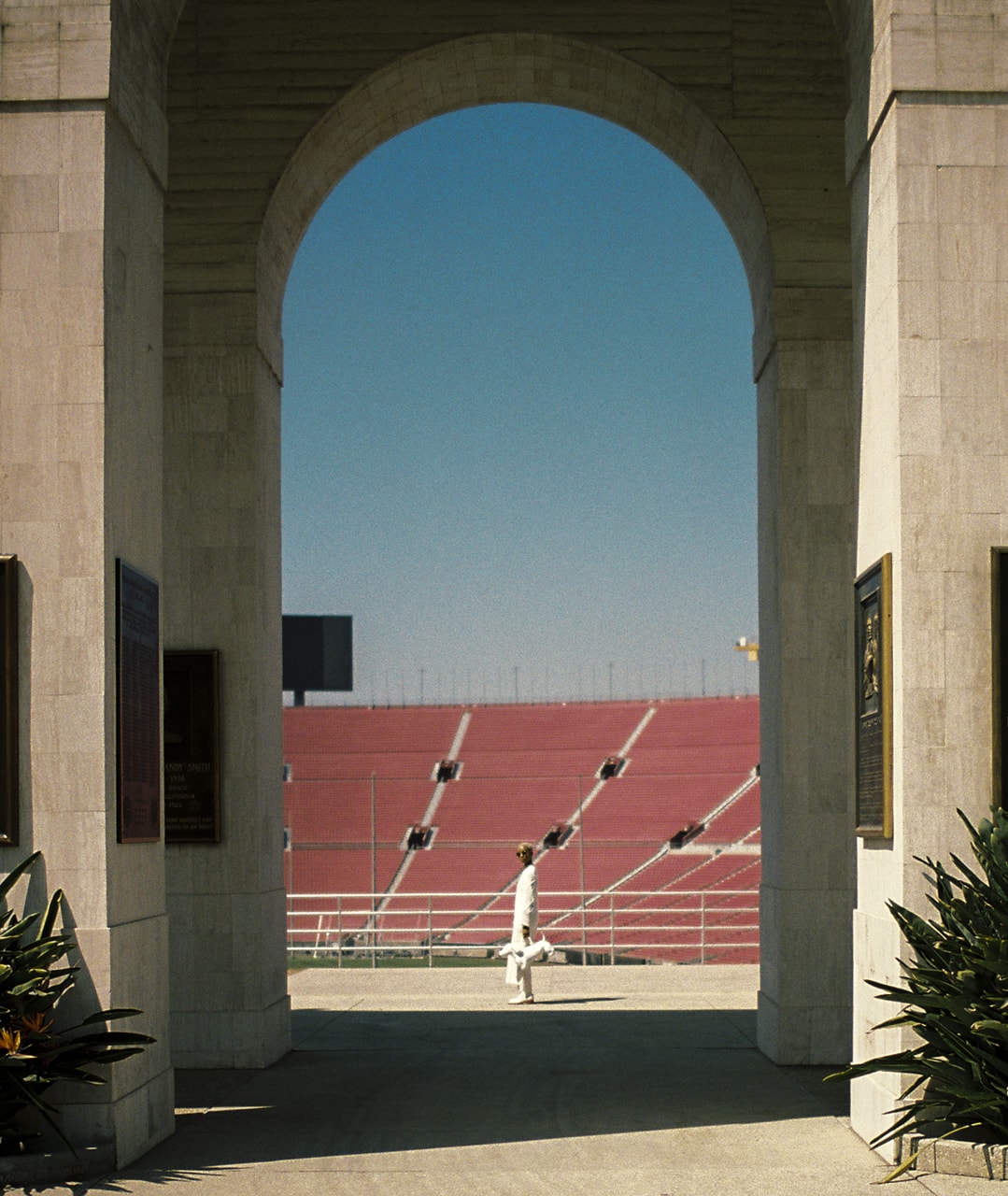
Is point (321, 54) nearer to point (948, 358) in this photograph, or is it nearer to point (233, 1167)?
point (948, 358)

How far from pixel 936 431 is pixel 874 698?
1390 millimetres

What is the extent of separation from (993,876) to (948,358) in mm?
2578

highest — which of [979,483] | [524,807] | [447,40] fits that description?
[447,40]

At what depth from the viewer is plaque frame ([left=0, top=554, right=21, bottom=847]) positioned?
8.06 m

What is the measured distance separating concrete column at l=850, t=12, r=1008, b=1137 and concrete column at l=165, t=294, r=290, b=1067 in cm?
510

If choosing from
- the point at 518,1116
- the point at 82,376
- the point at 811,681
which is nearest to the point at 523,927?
the point at 811,681

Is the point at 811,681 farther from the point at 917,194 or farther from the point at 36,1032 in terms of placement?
the point at 36,1032

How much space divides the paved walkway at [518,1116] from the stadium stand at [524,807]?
23433 millimetres

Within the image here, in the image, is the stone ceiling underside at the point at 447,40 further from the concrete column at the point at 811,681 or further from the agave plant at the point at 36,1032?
the agave plant at the point at 36,1032

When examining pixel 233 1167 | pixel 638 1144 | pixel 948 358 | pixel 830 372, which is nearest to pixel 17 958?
pixel 233 1167

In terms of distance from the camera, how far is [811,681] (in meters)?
12.1

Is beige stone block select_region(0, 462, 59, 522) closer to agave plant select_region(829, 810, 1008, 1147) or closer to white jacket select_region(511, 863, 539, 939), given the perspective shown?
agave plant select_region(829, 810, 1008, 1147)

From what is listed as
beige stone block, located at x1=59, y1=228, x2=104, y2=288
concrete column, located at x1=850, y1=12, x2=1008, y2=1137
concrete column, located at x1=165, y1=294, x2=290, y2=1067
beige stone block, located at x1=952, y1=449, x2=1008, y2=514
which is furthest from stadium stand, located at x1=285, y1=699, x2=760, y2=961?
beige stone block, located at x1=59, y1=228, x2=104, y2=288

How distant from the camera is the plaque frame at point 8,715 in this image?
317 inches
